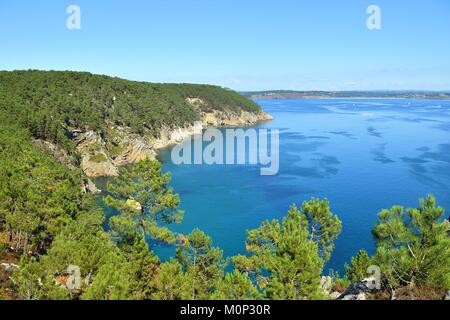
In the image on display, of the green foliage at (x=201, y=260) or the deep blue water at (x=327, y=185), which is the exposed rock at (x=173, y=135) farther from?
the green foliage at (x=201, y=260)

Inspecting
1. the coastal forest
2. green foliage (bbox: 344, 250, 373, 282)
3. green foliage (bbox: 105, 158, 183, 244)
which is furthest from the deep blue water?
green foliage (bbox: 105, 158, 183, 244)

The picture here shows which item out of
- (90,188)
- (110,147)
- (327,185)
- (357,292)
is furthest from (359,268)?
(110,147)

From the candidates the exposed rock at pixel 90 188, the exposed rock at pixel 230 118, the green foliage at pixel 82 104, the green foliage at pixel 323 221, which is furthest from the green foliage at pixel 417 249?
the exposed rock at pixel 230 118

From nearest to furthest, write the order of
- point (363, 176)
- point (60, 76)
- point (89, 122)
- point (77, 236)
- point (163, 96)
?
1. point (77, 236)
2. point (363, 176)
3. point (89, 122)
4. point (60, 76)
5. point (163, 96)
